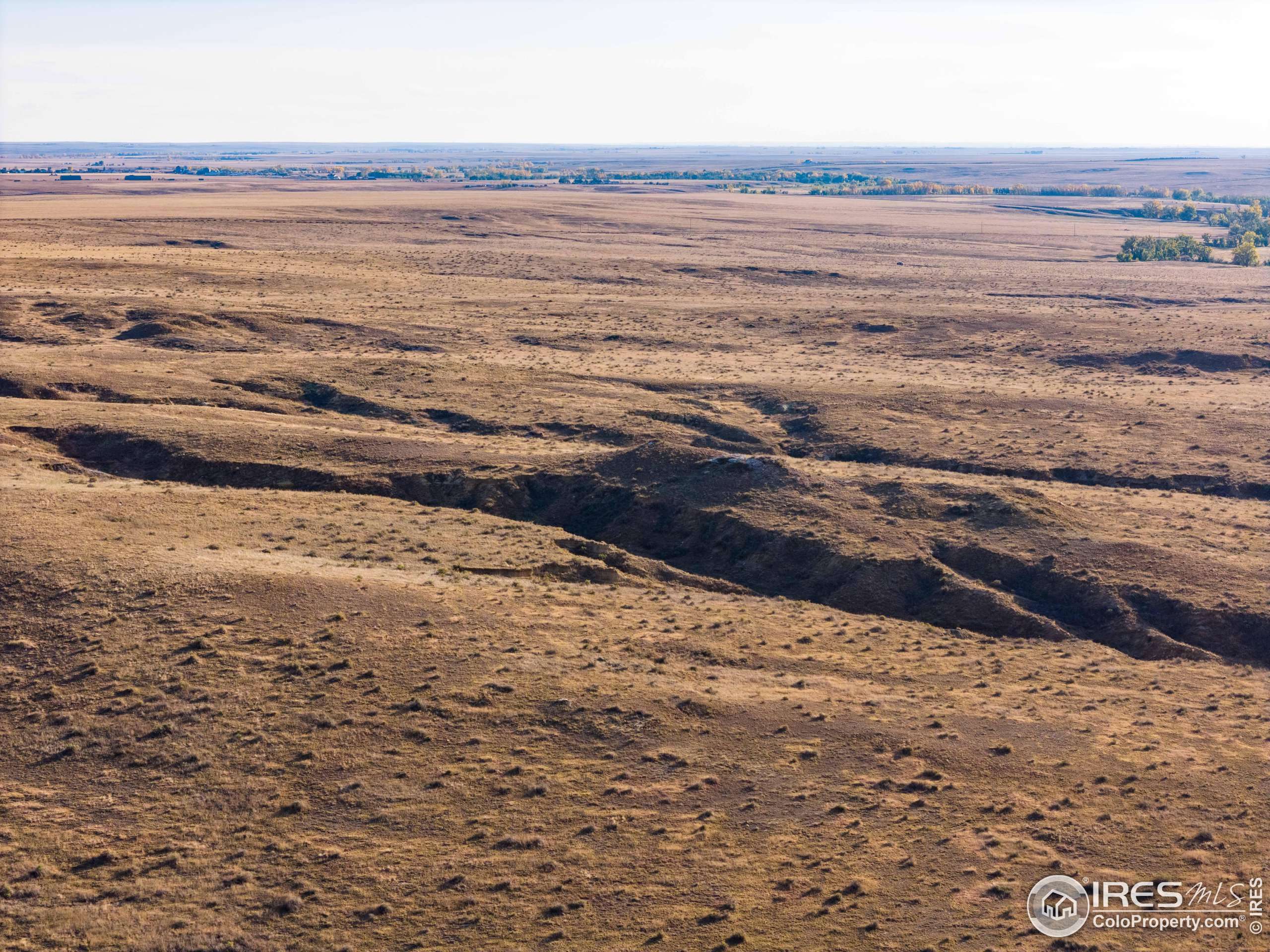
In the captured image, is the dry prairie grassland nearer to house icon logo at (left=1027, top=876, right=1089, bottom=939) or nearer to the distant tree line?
house icon logo at (left=1027, top=876, right=1089, bottom=939)

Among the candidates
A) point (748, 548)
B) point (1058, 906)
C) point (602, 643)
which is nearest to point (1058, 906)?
point (1058, 906)

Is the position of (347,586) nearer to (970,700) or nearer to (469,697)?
(469,697)

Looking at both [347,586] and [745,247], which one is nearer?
[347,586]

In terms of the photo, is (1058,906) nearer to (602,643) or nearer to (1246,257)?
(602,643)

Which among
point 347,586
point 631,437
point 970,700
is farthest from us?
point 631,437

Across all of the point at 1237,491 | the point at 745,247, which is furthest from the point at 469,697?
the point at 745,247

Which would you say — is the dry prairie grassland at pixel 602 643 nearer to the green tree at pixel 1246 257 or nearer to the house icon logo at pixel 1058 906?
the house icon logo at pixel 1058 906
